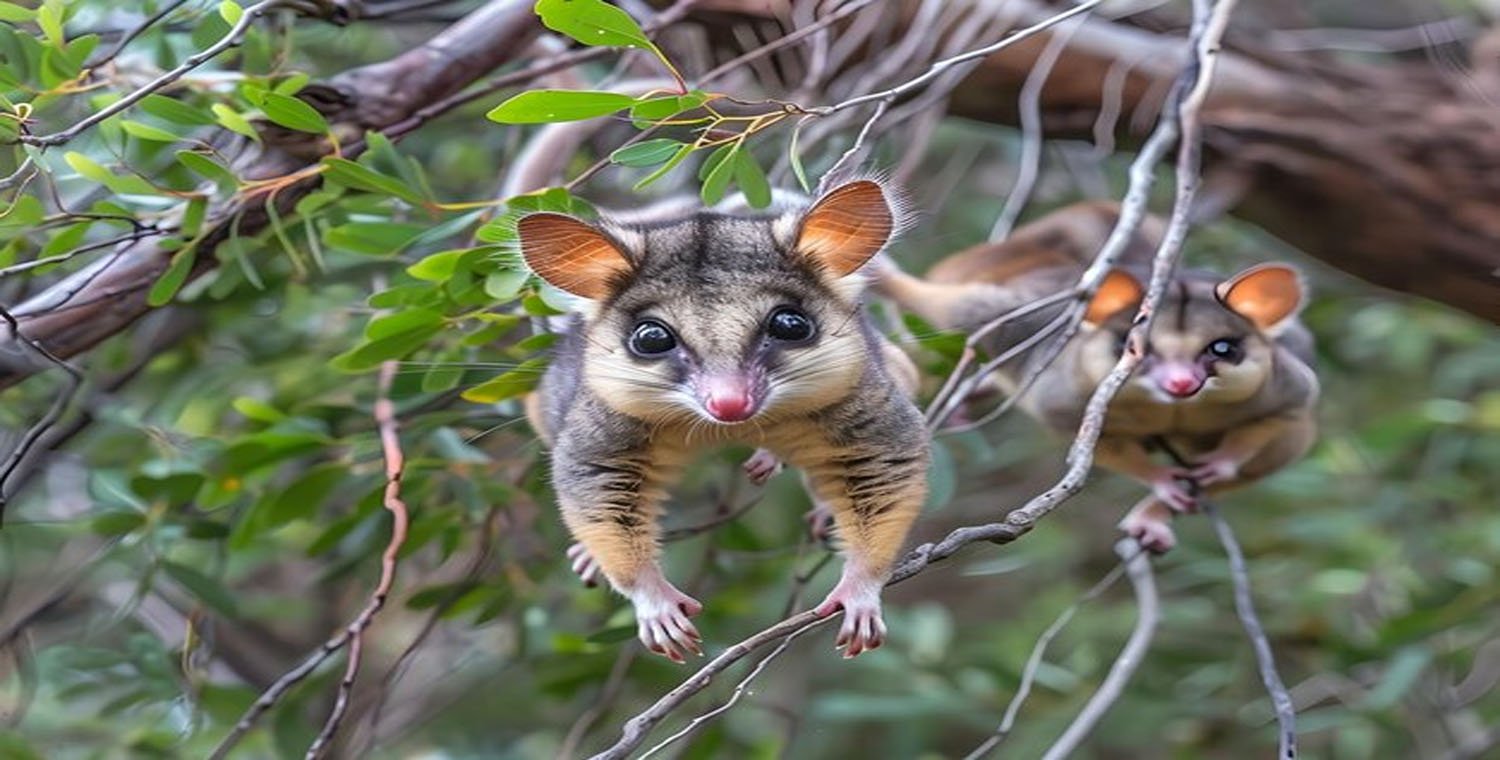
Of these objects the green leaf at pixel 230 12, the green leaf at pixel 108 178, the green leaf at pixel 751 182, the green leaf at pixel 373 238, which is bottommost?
the green leaf at pixel 373 238

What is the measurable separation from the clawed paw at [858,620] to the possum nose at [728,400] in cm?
28

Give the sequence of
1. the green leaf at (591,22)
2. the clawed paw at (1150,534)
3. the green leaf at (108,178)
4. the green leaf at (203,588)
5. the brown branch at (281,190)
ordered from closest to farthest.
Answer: the green leaf at (591,22)
the green leaf at (108,178)
the brown branch at (281,190)
the clawed paw at (1150,534)
the green leaf at (203,588)

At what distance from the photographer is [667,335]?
2.57m

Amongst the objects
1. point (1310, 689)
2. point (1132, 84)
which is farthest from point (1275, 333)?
point (1310, 689)

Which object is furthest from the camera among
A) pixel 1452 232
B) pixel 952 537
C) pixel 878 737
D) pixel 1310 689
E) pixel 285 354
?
pixel 878 737

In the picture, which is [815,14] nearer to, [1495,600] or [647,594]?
[647,594]

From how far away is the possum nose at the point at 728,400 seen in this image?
2.40m

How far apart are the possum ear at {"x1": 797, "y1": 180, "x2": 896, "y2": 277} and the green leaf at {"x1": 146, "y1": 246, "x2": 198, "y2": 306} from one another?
1.09 meters

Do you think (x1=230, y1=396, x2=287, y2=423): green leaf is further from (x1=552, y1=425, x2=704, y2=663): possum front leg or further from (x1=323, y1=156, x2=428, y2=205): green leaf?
(x1=552, y1=425, x2=704, y2=663): possum front leg

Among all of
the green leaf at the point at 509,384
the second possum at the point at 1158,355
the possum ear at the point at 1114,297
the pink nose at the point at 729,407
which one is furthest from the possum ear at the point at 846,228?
the possum ear at the point at 1114,297

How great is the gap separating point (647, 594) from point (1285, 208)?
2286mm

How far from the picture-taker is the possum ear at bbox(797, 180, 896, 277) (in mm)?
2549

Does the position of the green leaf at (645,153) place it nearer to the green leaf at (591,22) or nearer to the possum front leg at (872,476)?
the green leaf at (591,22)

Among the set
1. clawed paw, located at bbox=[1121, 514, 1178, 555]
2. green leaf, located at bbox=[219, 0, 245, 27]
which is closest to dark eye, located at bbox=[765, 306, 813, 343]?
green leaf, located at bbox=[219, 0, 245, 27]
